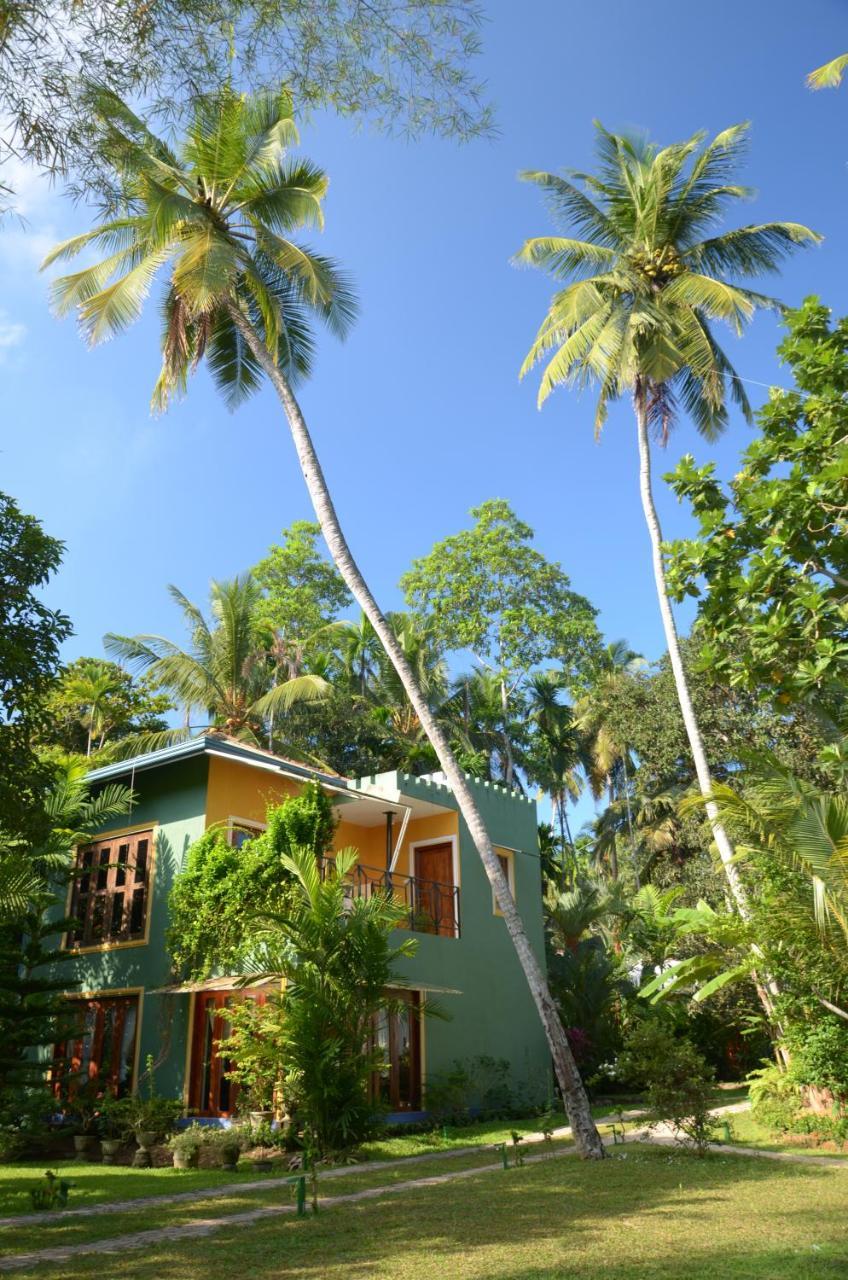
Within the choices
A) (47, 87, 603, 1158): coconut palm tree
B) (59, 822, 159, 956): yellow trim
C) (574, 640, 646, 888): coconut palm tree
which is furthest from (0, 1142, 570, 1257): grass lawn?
(574, 640, 646, 888): coconut palm tree

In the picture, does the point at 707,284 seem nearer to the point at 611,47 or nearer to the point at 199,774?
the point at 611,47

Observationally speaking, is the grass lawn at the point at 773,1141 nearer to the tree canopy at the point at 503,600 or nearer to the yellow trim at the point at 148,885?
the yellow trim at the point at 148,885

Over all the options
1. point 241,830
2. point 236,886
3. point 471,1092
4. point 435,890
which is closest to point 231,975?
point 236,886

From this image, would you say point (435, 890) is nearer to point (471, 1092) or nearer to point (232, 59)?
point (471, 1092)

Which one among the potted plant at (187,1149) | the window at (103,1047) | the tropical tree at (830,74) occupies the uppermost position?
the tropical tree at (830,74)

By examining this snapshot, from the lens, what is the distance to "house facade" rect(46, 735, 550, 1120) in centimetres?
1460

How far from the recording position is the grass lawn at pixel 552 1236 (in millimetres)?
5695

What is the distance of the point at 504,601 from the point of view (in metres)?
30.8

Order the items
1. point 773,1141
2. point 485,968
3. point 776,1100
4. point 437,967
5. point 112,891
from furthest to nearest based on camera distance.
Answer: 1. point 485,968
2. point 112,891
3. point 437,967
4. point 776,1100
5. point 773,1141

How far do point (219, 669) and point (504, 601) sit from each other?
10.5 meters

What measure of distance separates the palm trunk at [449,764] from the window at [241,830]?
4817 mm

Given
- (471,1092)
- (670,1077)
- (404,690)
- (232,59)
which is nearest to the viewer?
(232,59)

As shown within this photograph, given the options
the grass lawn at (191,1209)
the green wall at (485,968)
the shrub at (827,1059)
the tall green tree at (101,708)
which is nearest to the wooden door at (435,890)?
the green wall at (485,968)

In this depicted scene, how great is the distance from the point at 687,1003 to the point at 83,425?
1576 cm
